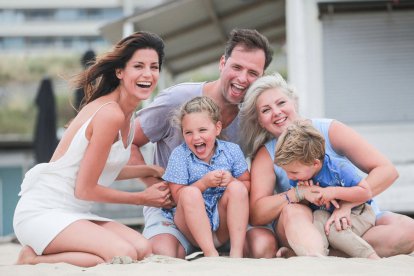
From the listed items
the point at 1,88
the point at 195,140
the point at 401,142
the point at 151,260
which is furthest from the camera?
the point at 1,88

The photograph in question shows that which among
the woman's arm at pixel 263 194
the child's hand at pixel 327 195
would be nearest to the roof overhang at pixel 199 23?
the woman's arm at pixel 263 194

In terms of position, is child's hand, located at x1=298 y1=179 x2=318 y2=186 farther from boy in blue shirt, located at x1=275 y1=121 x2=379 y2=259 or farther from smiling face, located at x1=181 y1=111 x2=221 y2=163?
smiling face, located at x1=181 y1=111 x2=221 y2=163

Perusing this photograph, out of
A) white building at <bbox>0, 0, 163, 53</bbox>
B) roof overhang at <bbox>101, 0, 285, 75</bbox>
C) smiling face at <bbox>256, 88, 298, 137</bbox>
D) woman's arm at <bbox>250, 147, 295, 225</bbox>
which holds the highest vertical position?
white building at <bbox>0, 0, 163, 53</bbox>

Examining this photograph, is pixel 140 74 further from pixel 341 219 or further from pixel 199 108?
pixel 341 219

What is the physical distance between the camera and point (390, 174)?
436cm

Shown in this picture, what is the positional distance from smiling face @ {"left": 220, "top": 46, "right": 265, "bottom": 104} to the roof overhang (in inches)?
259

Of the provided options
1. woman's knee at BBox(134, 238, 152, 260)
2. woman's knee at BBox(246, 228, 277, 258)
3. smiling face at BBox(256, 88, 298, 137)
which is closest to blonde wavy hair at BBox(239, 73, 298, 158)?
smiling face at BBox(256, 88, 298, 137)

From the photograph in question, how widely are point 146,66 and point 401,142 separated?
5984 millimetres

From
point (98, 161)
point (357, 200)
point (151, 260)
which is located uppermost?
point (98, 161)

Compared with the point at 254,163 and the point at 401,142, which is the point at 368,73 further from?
the point at 254,163

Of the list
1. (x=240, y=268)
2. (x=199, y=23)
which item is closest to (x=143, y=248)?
(x=240, y=268)

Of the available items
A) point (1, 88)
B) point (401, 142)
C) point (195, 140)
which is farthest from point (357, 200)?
point (1, 88)

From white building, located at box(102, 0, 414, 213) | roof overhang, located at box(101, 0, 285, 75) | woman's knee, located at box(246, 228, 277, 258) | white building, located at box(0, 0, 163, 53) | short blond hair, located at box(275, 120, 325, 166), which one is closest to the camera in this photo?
short blond hair, located at box(275, 120, 325, 166)

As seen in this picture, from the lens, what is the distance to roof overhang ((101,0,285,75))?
11.6 m
